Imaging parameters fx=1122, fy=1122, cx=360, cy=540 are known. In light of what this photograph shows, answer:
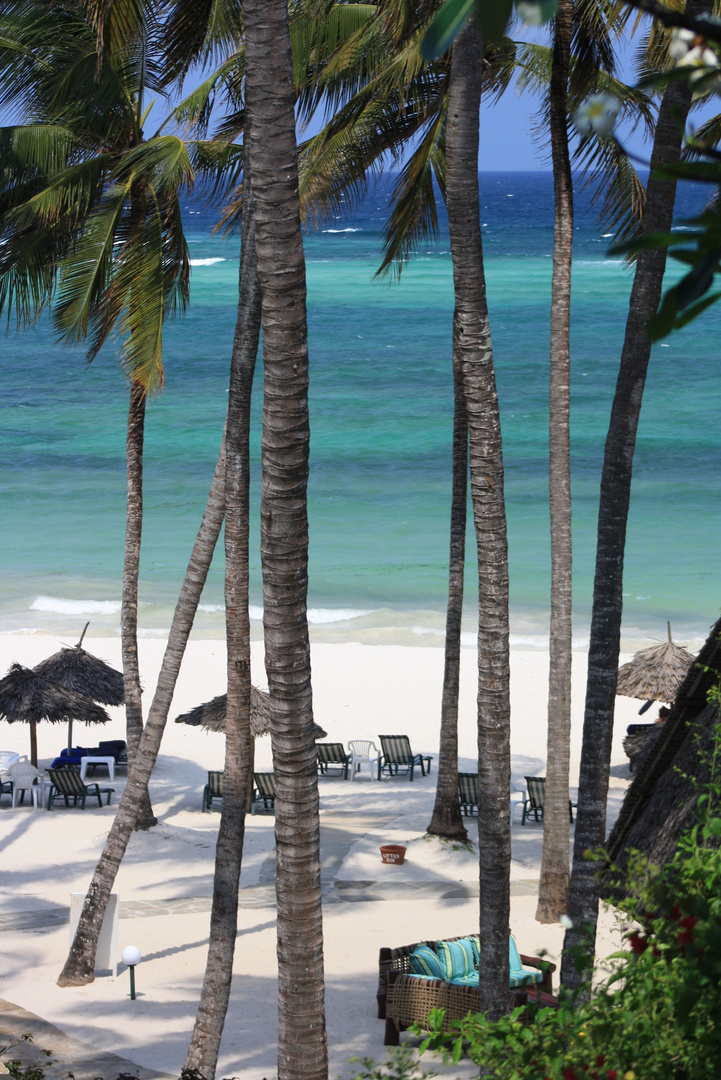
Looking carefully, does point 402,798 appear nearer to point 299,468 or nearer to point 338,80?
point 338,80

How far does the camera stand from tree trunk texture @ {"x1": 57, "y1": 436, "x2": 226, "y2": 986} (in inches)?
335

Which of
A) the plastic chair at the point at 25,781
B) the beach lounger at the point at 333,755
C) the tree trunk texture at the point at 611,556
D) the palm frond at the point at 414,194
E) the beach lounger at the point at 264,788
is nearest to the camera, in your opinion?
the tree trunk texture at the point at 611,556

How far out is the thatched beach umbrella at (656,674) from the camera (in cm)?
1488

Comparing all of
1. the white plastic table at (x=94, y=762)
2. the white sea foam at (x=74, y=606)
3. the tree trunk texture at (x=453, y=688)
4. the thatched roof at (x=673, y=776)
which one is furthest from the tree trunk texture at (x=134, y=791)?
the white sea foam at (x=74, y=606)

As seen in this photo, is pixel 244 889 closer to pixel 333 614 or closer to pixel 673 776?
pixel 673 776

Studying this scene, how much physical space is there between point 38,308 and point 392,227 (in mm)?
3425

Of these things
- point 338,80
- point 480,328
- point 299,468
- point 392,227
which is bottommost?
point 299,468

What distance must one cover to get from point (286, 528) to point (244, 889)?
25.9 feet

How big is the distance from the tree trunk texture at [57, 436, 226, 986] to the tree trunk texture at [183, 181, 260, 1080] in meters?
0.96

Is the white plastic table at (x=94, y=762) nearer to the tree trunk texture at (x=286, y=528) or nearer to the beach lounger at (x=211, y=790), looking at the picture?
the beach lounger at (x=211, y=790)

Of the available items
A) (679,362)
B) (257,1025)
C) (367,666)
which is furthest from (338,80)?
(679,362)

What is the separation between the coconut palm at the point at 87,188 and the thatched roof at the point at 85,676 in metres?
5.78

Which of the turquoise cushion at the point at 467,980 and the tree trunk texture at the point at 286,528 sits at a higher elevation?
the tree trunk texture at the point at 286,528

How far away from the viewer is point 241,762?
717 cm
